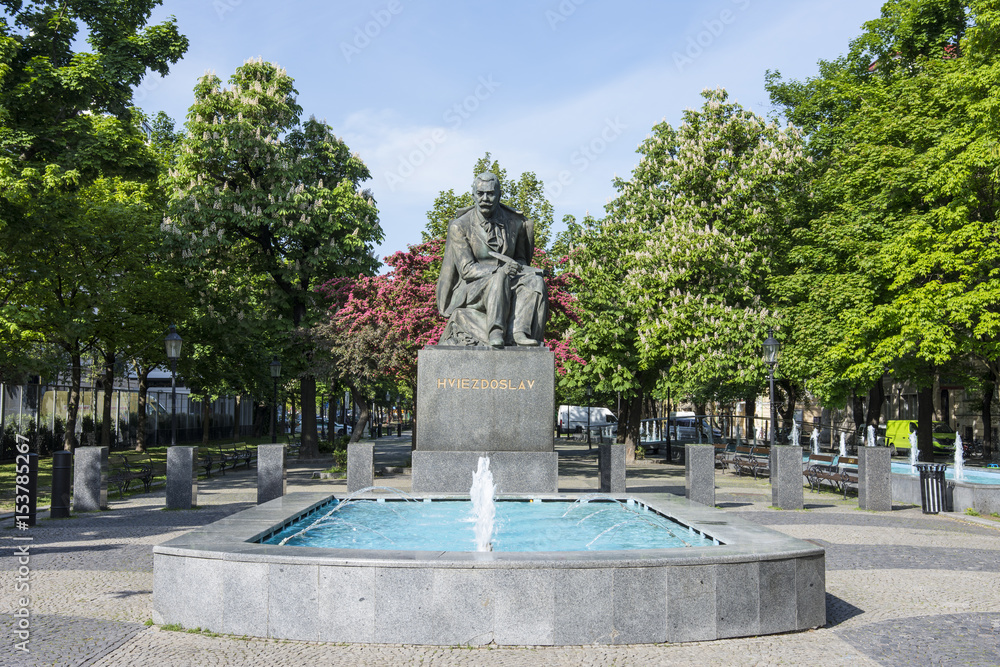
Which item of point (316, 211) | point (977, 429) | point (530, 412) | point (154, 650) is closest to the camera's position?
point (154, 650)

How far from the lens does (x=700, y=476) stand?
1479 cm

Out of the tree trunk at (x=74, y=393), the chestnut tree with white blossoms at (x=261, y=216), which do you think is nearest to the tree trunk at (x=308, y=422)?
the chestnut tree with white blossoms at (x=261, y=216)

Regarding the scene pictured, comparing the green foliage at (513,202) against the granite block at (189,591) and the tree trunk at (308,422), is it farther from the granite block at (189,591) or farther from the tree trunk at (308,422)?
the granite block at (189,591)

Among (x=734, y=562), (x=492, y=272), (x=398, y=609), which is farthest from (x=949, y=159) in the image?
(x=398, y=609)

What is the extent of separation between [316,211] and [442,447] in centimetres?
1845

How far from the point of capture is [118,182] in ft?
97.6

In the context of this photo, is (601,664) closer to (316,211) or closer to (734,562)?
(734,562)

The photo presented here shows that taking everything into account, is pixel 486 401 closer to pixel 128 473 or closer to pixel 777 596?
pixel 777 596

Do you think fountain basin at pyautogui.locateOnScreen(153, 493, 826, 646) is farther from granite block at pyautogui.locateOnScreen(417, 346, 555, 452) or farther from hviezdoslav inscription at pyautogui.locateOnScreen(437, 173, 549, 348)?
hviezdoslav inscription at pyautogui.locateOnScreen(437, 173, 549, 348)

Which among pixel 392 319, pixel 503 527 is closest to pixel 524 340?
pixel 503 527

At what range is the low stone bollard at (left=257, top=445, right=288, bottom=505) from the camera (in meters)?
14.5

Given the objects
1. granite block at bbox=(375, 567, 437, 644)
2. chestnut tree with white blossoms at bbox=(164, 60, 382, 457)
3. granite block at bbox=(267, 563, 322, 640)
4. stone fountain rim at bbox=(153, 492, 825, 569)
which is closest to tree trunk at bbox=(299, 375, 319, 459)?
chestnut tree with white blossoms at bbox=(164, 60, 382, 457)

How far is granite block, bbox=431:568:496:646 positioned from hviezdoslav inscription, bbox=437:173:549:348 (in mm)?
6026

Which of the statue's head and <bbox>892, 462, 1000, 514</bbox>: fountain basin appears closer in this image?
the statue's head
